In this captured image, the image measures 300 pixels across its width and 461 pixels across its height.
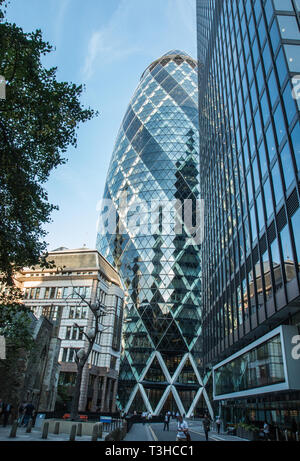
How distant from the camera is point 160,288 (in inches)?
2648

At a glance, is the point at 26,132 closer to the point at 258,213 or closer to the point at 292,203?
the point at 292,203

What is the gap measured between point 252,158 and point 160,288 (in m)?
46.4

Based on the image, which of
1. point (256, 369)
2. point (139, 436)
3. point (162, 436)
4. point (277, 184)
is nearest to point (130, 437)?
point (139, 436)

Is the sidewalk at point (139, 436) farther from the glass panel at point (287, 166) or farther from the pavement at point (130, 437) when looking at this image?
the glass panel at point (287, 166)

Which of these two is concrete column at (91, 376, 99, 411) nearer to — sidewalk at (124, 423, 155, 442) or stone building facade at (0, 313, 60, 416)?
stone building facade at (0, 313, 60, 416)

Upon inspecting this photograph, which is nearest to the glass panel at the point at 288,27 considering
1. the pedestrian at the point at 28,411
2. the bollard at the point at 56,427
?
the bollard at the point at 56,427

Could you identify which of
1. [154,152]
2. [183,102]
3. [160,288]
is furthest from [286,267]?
[183,102]

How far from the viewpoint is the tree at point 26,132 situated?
1280 centimetres

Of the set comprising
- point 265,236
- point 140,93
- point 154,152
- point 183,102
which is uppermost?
point 140,93

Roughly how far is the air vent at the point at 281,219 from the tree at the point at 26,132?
10700 millimetres

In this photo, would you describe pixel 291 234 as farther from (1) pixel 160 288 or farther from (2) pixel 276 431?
(1) pixel 160 288

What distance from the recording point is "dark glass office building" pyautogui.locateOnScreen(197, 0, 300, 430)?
1739cm

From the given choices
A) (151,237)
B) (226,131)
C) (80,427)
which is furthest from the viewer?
(151,237)

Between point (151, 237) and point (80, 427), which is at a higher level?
point (151, 237)
